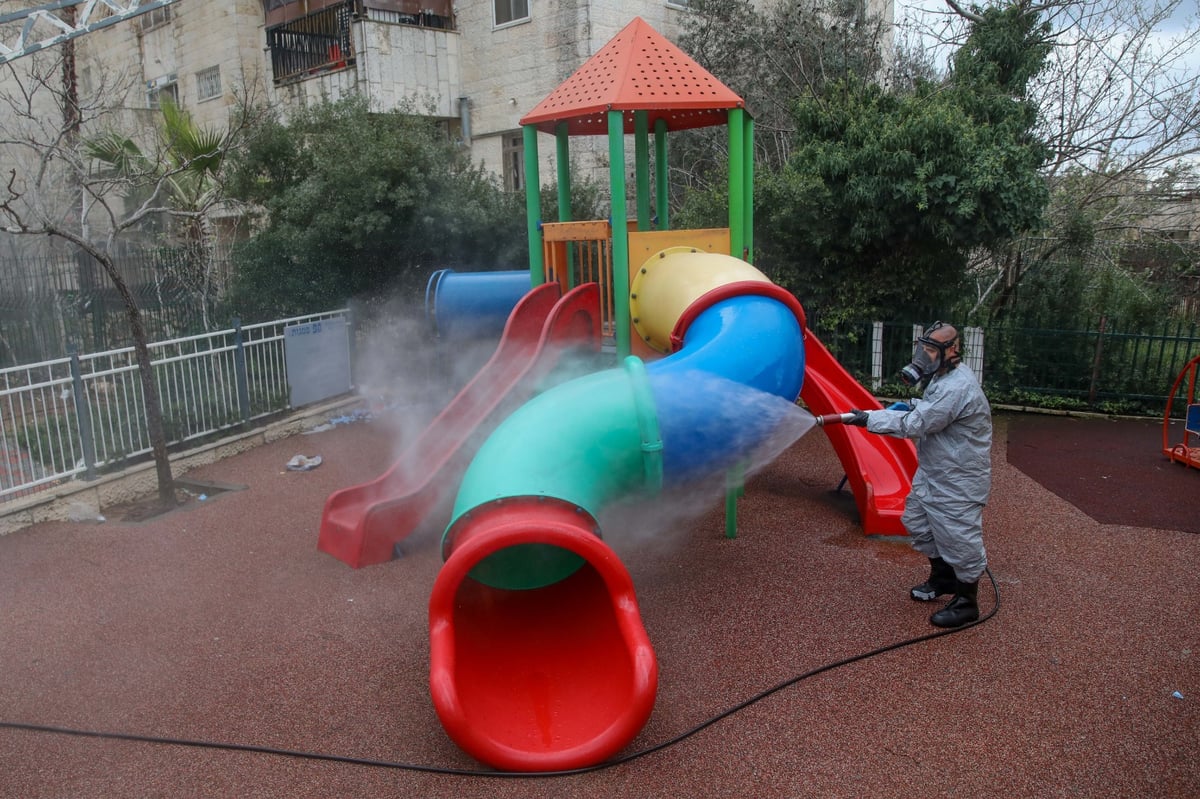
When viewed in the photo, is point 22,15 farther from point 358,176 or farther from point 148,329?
point 148,329

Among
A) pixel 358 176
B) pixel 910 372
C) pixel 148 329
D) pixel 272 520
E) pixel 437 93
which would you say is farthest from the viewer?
pixel 437 93

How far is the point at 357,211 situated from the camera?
10.9m

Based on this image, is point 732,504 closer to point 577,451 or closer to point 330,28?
point 577,451

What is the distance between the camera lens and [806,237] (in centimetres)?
1012

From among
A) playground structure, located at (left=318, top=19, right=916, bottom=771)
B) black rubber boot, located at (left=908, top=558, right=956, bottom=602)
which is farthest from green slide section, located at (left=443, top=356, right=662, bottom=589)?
black rubber boot, located at (left=908, top=558, right=956, bottom=602)

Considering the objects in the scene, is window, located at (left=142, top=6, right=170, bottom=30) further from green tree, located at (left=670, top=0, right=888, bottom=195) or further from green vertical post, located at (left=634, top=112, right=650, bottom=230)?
green vertical post, located at (left=634, top=112, right=650, bottom=230)

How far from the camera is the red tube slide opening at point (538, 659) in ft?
11.3

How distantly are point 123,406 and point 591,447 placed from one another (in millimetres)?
5976

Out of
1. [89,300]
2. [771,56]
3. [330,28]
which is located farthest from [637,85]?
[330,28]

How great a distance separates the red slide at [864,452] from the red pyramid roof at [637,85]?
1.84m

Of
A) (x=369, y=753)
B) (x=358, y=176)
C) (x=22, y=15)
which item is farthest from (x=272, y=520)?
(x=358, y=176)

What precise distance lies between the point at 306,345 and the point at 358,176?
2.50 m

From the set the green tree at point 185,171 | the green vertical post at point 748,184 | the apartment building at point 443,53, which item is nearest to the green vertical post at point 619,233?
the green vertical post at point 748,184

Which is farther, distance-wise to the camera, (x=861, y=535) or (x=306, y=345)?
(x=306, y=345)
